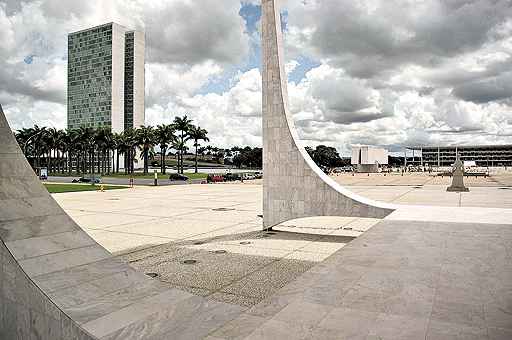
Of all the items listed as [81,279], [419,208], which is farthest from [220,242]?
[81,279]

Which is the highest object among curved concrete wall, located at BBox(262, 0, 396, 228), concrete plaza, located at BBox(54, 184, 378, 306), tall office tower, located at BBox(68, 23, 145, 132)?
tall office tower, located at BBox(68, 23, 145, 132)

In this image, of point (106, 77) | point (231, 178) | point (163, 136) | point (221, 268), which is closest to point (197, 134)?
point (163, 136)

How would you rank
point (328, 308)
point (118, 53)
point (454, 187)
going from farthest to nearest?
point (118, 53) → point (454, 187) → point (328, 308)

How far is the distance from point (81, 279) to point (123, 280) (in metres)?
0.53

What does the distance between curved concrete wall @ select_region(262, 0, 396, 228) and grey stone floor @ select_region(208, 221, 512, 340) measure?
4450 mm

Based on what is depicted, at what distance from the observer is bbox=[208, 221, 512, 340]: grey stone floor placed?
435 centimetres

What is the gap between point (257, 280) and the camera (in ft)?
27.9

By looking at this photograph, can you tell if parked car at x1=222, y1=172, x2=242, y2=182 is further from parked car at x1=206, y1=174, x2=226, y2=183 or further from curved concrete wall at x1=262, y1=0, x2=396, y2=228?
curved concrete wall at x1=262, y1=0, x2=396, y2=228

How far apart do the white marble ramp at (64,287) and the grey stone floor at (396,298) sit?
74 centimetres

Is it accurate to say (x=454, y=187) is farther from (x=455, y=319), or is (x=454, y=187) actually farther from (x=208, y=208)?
(x=455, y=319)

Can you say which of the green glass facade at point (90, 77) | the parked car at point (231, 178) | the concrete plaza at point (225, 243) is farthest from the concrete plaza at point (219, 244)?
the green glass facade at point (90, 77)

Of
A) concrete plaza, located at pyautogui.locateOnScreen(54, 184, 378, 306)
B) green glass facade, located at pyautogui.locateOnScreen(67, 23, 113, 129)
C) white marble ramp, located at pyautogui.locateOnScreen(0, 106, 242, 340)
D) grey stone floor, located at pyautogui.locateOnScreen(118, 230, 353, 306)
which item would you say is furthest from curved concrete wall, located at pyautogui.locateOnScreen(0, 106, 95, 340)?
green glass facade, located at pyautogui.locateOnScreen(67, 23, 113, 129)

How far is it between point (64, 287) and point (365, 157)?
92.2m

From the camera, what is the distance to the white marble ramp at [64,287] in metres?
4.49
